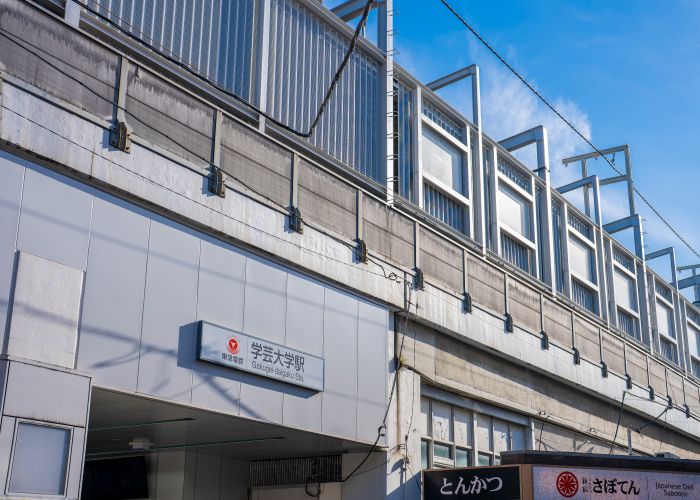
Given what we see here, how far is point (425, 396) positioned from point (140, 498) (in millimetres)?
7036

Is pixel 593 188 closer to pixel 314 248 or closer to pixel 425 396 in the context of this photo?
pixel 425 396

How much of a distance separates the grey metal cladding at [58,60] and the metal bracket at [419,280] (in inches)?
359

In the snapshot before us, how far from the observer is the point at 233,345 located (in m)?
15.8

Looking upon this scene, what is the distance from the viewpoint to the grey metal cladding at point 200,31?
57.5ft

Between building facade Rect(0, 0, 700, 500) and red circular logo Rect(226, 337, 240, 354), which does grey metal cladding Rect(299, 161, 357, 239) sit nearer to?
building facade Rect(0, 0, 700, 500)

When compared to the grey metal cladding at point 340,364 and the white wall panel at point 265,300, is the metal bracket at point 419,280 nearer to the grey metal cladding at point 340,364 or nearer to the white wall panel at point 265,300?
the grey metal cladding at point 340,364

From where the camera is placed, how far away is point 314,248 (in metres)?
18.3

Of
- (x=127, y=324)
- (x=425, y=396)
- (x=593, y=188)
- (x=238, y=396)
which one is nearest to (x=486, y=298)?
(x=425, y=396)

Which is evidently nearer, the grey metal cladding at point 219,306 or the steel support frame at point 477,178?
the grey metal cladding at point 219,306

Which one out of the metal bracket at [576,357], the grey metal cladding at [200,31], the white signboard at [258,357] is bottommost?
the white signboard at [258,357]

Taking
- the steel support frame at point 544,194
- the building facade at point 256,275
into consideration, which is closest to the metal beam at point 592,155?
the steel support frame at point 544,194

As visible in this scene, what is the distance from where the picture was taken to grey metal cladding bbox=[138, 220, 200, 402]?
47.0 feet

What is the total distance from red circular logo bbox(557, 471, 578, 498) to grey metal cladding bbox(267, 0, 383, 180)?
931cm

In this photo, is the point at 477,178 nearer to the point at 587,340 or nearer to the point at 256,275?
the point at 587,340
